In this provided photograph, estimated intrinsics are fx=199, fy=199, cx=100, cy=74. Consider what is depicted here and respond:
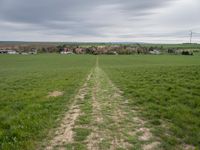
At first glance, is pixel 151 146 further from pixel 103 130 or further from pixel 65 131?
pixel 65 131

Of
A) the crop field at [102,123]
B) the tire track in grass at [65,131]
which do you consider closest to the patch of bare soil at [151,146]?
the crop field at [102,123]

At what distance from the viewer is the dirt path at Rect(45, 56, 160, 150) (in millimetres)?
4762

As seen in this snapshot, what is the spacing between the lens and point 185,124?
19.7ft

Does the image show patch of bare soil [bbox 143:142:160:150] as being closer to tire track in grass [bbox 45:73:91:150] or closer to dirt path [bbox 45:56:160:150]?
dirt path [bbox 45:56:160:150]

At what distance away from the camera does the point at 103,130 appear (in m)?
5.55

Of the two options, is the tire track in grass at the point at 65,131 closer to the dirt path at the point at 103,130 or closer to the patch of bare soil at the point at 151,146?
the dirt path at the point at 103,130

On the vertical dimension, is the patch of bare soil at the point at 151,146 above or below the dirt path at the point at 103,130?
below

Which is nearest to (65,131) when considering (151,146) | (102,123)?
(102,123)

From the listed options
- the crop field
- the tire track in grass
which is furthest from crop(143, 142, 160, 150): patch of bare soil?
the tire track in grass

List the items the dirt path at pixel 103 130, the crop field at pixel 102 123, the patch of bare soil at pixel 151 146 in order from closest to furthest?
the patch of bare soil at pixel 151 146 → the dirt path at pixel 103 130 → the crop field at pixel 102 123

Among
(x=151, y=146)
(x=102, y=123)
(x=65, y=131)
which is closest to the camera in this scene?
(x=151, y=146)

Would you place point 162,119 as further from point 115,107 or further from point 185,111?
point 115,107

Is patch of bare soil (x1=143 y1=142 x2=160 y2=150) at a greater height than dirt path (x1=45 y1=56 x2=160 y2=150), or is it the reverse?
dirt path (x1=45 y1=56 x2=160 y2=150)

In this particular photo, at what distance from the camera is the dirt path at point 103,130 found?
4.76 meters
